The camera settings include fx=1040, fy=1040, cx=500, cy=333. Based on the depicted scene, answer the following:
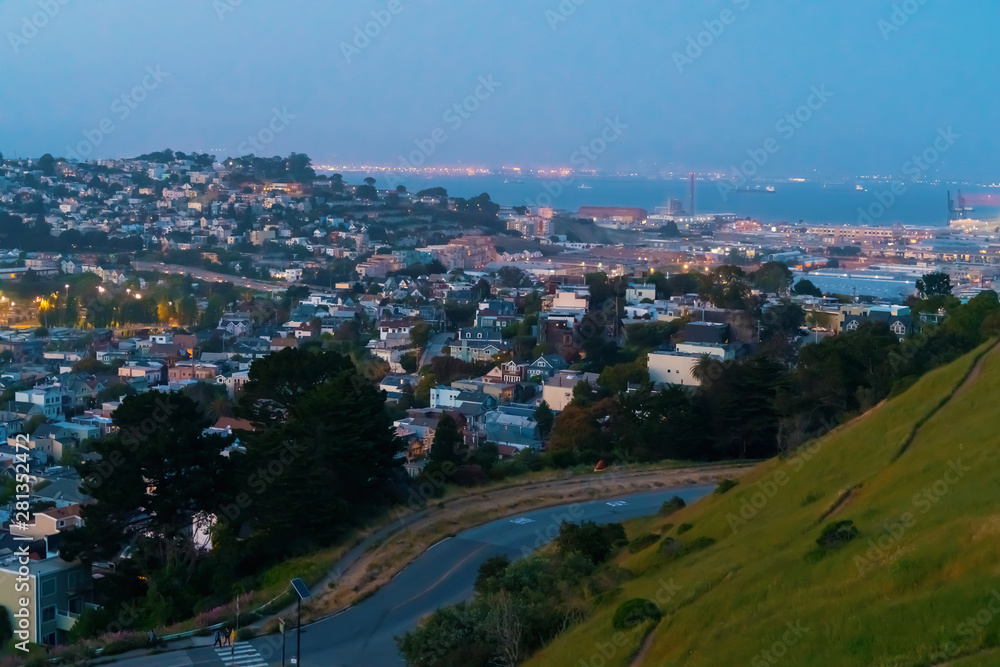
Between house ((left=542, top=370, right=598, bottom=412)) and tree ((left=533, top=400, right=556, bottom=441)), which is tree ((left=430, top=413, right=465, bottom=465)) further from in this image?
house ((left=542, top=370, right=598, bottom=412))

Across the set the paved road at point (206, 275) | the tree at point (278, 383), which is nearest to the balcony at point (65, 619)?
the tree at point (278, 383)

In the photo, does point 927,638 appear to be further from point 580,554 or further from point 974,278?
point 974,278

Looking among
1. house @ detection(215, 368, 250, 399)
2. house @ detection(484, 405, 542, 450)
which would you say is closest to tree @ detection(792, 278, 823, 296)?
house @ detection(484, 405, 542, 450)

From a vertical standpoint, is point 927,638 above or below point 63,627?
above

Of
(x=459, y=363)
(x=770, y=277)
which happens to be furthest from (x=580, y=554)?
(x=770, y=277)

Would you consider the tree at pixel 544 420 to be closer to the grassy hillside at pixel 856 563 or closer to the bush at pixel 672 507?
the bush at pixel 672 507

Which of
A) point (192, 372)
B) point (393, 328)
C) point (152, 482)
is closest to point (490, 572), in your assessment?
point (152, 482)
